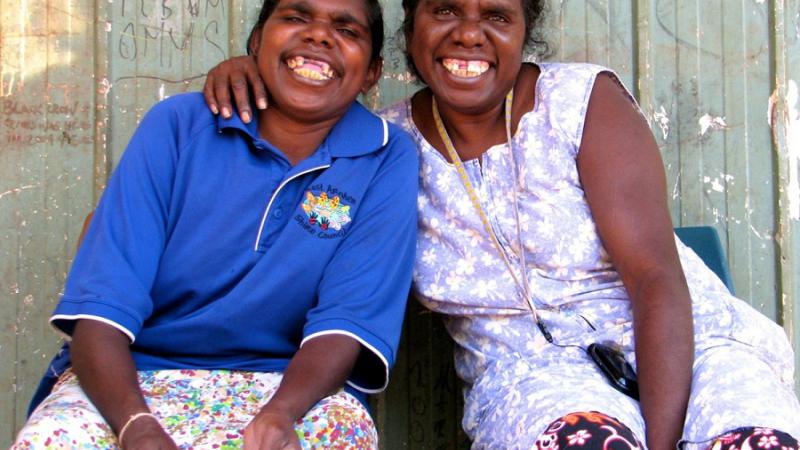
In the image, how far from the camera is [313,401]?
215 cm

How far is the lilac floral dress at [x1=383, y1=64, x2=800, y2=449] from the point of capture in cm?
242

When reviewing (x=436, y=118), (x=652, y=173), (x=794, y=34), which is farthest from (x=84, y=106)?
(x=794, y=34)

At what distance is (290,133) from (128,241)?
1.80 ft

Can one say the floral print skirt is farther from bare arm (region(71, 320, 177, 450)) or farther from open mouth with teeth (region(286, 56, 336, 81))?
open mouth with teeth (region(286, 56, 336, 81))

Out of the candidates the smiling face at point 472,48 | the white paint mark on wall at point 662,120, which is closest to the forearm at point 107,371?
the smiling face at point 472,48

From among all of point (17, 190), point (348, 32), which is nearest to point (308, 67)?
point (348, 32)

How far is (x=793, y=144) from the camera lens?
3.53 m

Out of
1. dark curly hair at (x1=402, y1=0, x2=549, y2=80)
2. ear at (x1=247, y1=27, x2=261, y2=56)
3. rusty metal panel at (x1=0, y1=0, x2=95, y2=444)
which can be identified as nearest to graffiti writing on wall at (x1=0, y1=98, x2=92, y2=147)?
rusty metal panel at (x1=0, y1=0, x2=95, y2=444)

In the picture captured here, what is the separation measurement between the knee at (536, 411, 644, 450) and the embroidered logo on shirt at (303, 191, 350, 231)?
2.45 ft

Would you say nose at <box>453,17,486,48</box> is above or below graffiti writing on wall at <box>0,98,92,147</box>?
above

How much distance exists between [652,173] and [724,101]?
4.02 feet

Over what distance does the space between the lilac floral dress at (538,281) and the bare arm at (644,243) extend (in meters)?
0.05

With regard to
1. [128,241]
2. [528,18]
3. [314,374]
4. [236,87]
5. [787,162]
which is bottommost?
[314,374]

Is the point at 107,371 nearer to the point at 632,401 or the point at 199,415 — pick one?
the point at 199,415
